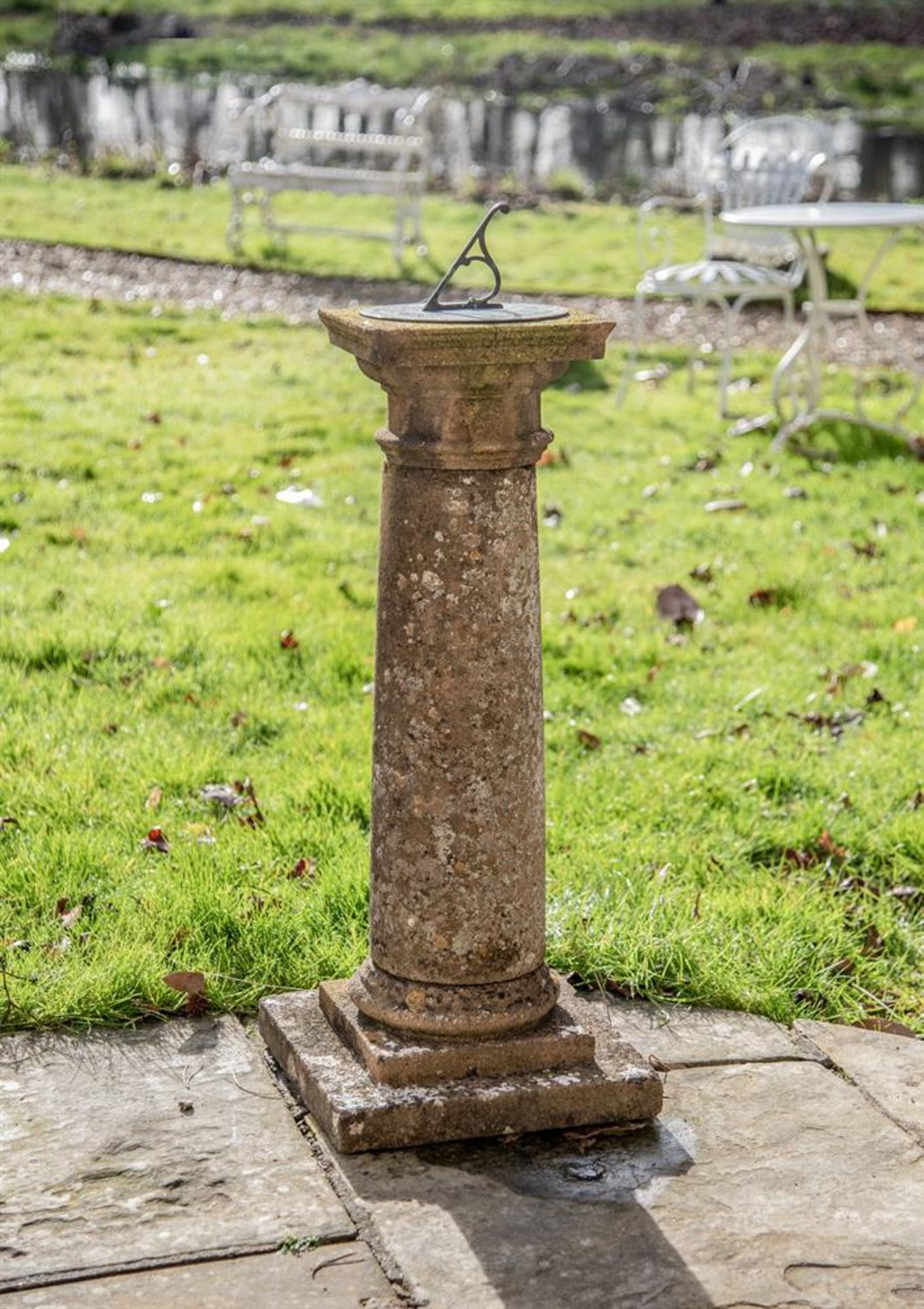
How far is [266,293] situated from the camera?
469 inches

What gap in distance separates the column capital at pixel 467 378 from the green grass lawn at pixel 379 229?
29.3ft

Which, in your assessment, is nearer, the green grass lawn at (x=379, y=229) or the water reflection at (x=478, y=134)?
the green grass lawn at (x=379, y=229)

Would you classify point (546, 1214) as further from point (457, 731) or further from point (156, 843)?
point (156, 843)

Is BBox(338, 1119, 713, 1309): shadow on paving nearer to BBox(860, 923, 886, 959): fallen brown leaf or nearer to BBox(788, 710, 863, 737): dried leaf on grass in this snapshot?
BBox(860, 923, 886, 959): fallen brown leaf

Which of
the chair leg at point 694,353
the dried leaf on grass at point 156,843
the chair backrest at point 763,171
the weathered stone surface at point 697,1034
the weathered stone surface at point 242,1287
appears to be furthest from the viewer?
the chair backrest at point 763,171

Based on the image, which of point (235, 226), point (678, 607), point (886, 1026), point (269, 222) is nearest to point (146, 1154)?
point (886, 1026)

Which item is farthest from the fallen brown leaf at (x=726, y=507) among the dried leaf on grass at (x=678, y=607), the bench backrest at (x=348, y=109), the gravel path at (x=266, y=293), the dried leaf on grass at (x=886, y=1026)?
the bench backrest at (x=348, y=109)

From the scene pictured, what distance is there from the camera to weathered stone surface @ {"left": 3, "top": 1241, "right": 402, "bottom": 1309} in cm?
264

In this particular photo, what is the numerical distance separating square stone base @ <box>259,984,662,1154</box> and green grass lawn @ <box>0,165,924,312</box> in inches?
358

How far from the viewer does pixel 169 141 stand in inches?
816

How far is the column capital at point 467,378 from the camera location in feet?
9.71

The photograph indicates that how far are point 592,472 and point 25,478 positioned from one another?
2.54 metres

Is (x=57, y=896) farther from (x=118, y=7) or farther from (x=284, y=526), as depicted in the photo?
(x=118, y=7)

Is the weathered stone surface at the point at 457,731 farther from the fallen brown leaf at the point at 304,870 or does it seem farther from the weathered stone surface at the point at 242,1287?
the fallen brown leaf at the point at 304,870
